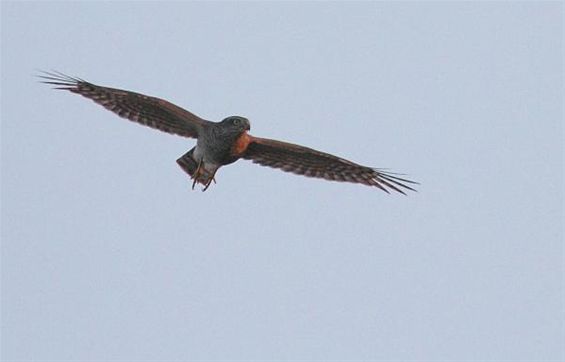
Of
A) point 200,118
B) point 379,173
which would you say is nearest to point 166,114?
point 200,118

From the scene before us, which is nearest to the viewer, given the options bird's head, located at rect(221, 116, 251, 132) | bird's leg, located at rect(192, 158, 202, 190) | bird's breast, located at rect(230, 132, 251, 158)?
bird's head, located at rect(221, 116, 251, 132)

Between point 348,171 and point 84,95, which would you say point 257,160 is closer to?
point 348,171

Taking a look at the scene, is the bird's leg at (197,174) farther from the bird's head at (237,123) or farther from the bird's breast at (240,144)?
the bird's head at (237,123)

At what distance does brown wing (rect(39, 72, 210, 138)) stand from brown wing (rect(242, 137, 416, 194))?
91 centimetres

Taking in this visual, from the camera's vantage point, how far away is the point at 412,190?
19906mm

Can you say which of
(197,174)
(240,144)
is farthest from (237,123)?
(197,174)

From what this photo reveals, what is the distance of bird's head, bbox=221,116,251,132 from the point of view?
1931 cm

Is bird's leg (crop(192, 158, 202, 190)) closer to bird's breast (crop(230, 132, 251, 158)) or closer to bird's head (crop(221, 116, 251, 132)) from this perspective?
bird's breast (crop(230, 132, 251, 158))

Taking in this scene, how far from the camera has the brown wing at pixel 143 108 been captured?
64.3 feet

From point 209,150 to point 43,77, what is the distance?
246 centimetres

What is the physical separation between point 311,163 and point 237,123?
63.0 inches

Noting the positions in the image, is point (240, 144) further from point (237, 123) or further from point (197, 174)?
point (197, 174)

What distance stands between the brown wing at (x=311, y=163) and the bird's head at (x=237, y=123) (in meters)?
0.53

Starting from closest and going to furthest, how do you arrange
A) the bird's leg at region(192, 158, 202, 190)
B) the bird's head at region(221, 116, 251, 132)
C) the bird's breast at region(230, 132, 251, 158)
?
the bird's head at region(221, 116, 251, 132) < the bird's breast at region(230, 132, 251, 158) < the bird's leg at region(192, 158, 202, 190)
